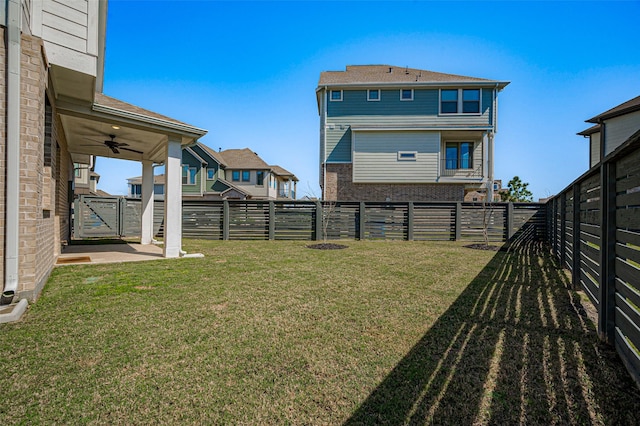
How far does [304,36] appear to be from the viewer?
1081cm

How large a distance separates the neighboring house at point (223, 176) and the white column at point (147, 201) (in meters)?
10.8

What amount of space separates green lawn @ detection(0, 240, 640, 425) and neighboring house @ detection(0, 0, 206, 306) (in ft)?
2.29

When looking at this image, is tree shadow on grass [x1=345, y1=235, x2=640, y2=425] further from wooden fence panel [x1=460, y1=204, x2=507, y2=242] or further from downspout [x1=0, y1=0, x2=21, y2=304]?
wooden fence panel [x1=460, y1=204, x2=507, y2=242]

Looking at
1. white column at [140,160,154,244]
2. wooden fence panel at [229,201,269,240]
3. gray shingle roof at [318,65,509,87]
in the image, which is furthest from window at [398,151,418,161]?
white column at [140,160,154,244]

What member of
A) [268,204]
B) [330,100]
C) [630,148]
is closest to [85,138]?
[268,204]

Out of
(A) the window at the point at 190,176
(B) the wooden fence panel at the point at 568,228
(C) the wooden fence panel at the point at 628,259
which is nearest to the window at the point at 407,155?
(B) the wooden fence panel at the point at 568,228

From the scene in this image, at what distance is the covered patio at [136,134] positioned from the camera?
6173 mm

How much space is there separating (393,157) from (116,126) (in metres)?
12.0

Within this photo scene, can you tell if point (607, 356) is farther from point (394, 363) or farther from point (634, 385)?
point (394, 363)

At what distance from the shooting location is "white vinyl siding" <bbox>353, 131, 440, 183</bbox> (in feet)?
51.2

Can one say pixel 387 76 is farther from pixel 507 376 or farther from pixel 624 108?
pixel 507 376

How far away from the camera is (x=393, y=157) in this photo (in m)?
15.8

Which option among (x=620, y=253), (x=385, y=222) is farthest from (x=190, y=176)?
(x=620, y=253)

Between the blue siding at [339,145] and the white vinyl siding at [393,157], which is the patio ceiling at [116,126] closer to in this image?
the blue siding at [339,145]
